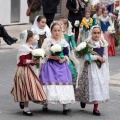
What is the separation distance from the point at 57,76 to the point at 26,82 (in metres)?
0.48

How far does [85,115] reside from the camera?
30.5 ft

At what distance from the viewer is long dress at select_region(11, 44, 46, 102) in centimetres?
883

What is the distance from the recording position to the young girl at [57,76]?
8938mm

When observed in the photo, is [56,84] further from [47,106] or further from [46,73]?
[47,106]

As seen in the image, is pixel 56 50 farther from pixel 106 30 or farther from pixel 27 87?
pixel 106 30

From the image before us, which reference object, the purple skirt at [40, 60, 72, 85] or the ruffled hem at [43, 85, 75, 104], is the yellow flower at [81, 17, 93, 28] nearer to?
the purple skirt at [40, 60, 72, 85]

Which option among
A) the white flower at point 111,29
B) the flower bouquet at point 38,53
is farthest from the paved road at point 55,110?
the white flower at point 111,29

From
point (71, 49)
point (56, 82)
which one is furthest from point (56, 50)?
point (71, 49)

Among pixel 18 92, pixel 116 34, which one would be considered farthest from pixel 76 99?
pixel 116 34

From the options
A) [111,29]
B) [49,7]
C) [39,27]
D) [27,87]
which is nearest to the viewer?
[27,87]

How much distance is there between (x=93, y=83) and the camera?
30.1 feet

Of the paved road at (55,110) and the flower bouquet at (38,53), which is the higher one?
the flower bouquet at (38,53)

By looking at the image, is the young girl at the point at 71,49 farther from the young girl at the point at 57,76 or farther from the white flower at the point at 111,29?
the white flower at the point at 111,29

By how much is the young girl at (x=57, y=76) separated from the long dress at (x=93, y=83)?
0.25m
